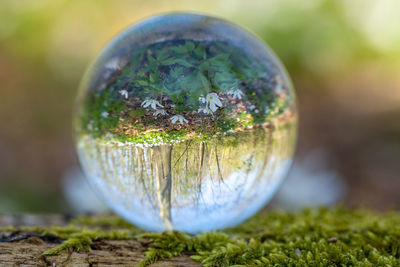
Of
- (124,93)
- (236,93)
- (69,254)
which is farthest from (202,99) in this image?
(69,254)

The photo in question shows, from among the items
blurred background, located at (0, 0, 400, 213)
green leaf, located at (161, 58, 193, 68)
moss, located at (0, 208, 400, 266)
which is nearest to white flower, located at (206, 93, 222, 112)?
green leaf, located at (161, 58, 193, 68)

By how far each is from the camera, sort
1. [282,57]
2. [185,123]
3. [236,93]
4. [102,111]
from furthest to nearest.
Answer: [282,57], [102,111], [236,93], [185,123]

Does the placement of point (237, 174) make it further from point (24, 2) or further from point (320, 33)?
point (24, 2)

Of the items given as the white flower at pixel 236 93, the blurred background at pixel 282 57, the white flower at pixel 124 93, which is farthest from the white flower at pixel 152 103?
the blurred background at pixel 282 57

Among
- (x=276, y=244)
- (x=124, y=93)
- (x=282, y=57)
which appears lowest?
(x=276, y=244)

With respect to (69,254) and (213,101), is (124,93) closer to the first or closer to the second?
(213,101)

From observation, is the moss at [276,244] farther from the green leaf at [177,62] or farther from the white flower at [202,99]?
the green leaf at [177,62]
